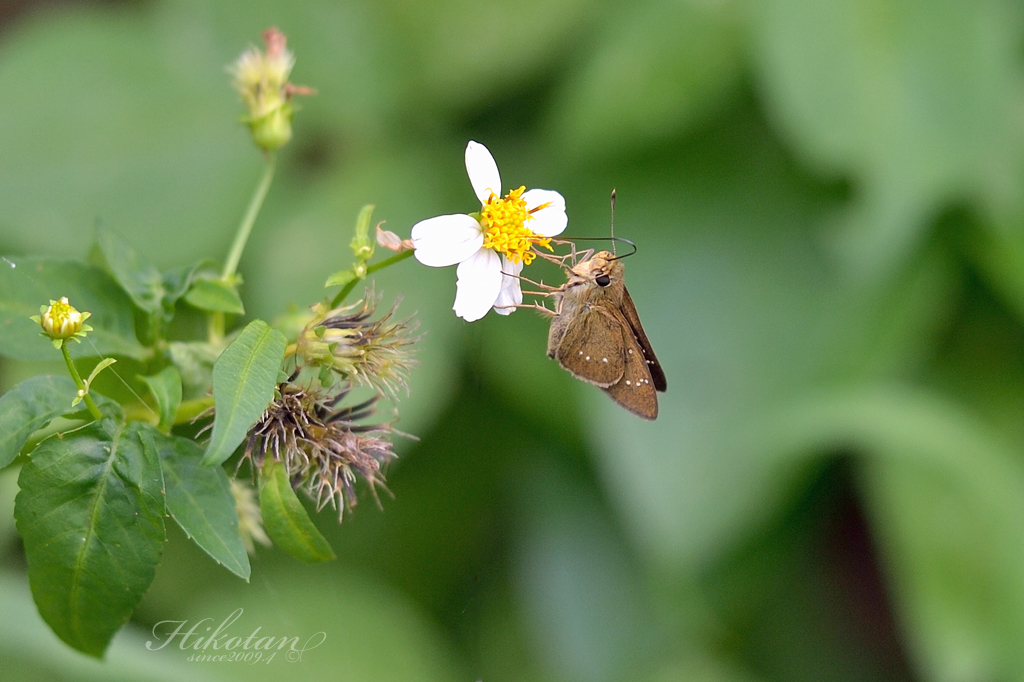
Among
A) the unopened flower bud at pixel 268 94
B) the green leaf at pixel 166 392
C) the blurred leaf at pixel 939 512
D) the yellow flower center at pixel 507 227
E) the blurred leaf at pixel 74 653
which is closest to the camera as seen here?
the green leaf at pixel 166 392

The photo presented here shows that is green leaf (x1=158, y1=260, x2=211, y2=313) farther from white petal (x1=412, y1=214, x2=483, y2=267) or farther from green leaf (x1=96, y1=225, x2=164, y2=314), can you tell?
white petal (x1=412, y1=214, x2=483, y2=267)

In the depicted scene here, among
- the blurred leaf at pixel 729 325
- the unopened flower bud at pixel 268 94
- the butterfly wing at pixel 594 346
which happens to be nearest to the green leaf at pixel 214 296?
the unopened flower bud at pixel 268 94

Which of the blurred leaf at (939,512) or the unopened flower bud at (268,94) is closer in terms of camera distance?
the unopened flower bud at (268,94)

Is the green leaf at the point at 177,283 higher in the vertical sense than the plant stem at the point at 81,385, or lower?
higher

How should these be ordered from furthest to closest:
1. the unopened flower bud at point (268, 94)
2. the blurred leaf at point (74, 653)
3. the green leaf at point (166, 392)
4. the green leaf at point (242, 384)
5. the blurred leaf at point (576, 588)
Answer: the blurred leaf at point (576, 588) < the blurred leaf at point (74, 653) < the unopened flower bud at point (268, 94) < the green leaf at point (166, 392) < the green leaf at point (242, 384)

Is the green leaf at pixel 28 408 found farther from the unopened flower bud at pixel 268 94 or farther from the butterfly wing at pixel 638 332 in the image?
the butterfly wing at pixel 638 332

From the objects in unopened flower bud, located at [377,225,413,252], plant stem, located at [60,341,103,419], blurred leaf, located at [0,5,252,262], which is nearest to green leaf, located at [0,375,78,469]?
plant stem, located at [60,341,103,419]

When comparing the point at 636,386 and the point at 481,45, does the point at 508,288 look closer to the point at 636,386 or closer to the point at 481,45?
the point at 636,386

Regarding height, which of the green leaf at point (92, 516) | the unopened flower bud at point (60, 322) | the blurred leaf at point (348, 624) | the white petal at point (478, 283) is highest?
the white petal at point (478, 283)
